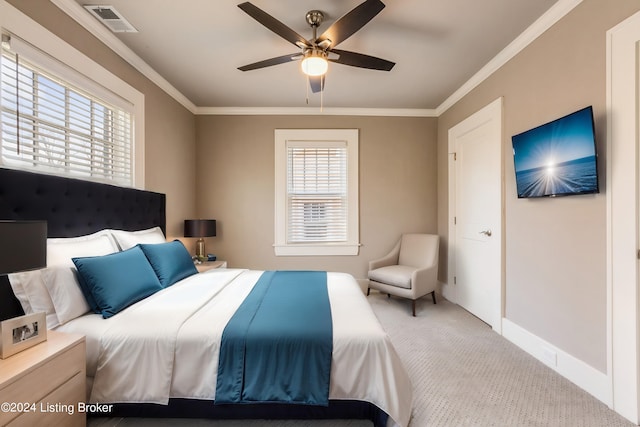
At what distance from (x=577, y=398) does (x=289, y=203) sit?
3439mm

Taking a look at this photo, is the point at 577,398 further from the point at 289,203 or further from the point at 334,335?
the point at 289,203

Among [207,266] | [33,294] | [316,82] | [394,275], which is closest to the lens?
[33,294]

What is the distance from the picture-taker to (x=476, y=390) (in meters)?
1.93

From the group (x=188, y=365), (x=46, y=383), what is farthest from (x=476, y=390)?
(x=46, y=383)

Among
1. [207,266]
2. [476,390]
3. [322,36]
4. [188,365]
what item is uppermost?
[322,36]

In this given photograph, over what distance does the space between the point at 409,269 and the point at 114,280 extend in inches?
124

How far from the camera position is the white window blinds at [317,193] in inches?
164

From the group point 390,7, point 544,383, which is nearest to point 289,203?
point 390,7

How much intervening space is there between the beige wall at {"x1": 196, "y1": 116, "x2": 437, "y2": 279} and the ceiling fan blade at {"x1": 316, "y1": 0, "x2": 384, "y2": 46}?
2.17m

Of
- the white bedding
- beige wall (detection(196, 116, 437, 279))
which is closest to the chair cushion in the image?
beige wall (detection(196, 116, 437, 279))

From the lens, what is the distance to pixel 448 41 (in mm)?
2510

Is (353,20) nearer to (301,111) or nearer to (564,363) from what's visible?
(301,111)

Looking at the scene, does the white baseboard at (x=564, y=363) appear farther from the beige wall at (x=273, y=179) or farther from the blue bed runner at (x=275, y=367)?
the beige wall at (x=273, y=179)

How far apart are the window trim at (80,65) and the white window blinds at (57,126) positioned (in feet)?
0.21
